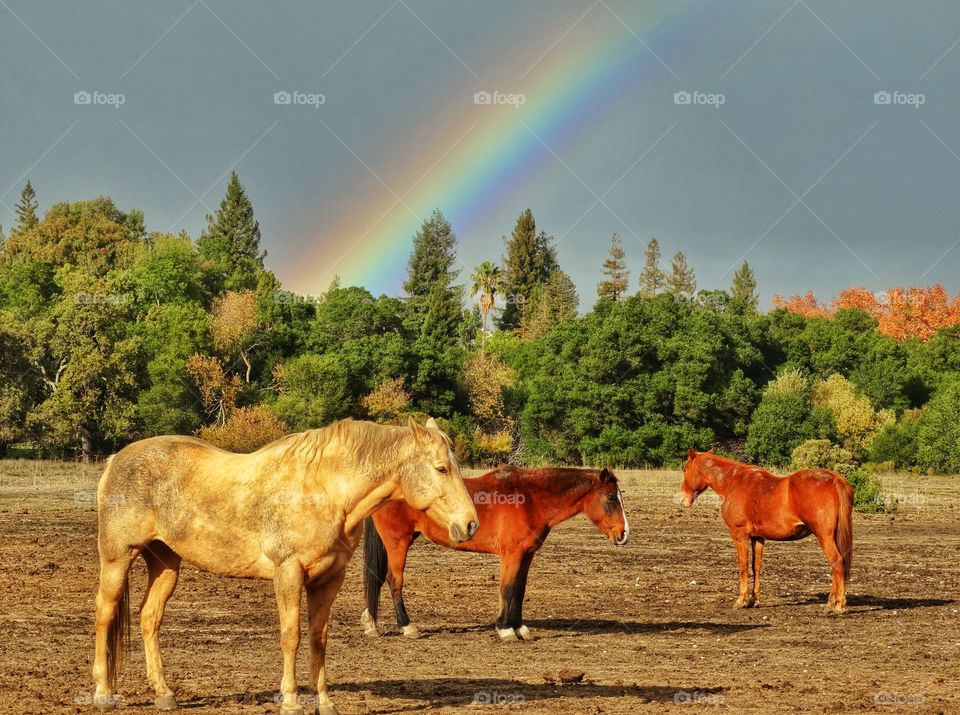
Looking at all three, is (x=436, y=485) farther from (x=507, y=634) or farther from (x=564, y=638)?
(x=564, y=638)

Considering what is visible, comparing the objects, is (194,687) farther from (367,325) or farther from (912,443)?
(367,325)

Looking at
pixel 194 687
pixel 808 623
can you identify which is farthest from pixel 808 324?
pixel 194 687

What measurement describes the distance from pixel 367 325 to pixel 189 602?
61.5 meters

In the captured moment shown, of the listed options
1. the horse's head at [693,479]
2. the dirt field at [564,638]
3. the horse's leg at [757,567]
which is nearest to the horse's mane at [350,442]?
the dirt field at [564,638]

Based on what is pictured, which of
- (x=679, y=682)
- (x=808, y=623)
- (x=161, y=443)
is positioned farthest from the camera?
(x=808, y=623)

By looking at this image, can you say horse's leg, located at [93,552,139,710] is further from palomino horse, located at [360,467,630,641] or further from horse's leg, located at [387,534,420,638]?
horse's leg, located at [387,534,420,638]

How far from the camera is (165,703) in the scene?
9.30m

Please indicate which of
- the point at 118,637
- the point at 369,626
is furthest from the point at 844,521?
the point at 118,637

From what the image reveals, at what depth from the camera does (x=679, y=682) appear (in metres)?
11.1

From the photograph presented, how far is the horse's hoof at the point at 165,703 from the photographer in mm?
9297

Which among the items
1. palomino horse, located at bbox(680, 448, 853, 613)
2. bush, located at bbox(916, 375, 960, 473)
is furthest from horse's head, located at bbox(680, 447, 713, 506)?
bush, located at bbox(916, 375, 960, 473)

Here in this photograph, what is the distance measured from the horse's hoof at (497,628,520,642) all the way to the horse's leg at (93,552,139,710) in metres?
5.20

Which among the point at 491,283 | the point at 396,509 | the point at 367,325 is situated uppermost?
the point at 491,283

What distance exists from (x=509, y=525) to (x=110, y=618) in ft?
18.1
